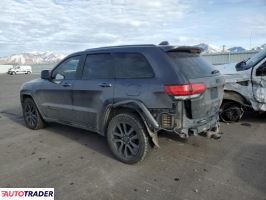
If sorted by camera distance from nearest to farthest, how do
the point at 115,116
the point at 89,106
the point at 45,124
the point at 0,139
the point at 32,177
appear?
the point at 32,177
the point at 115,116
the point at 89,106
the point at 0,139
the point at 45,124

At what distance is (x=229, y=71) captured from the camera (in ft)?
22.5

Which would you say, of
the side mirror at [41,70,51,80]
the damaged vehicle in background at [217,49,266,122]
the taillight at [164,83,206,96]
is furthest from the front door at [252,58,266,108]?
the side mirror at [41,70,51,80]

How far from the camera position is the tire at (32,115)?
6.89 m

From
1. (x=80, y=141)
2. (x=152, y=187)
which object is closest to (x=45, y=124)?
(x=80, y=141)

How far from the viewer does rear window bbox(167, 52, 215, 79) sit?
4.49m

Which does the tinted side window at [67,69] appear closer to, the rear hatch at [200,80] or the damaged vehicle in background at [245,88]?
the rear hatch at [200,80]

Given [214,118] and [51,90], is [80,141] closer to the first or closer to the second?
[51,90]

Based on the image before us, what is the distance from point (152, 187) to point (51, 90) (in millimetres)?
3252

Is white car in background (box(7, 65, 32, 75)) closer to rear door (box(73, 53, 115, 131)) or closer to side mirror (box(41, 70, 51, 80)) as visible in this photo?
side mirror (box(41, 70, 51, 80))

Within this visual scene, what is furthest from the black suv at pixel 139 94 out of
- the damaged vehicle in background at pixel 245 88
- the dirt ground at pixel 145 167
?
the damaged vehicle in background at pixel 245 88

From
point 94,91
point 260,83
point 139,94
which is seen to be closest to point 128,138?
point 139,94

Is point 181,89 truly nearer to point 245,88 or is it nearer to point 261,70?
point 245,88

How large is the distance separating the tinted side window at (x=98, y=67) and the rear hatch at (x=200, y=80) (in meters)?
1.11

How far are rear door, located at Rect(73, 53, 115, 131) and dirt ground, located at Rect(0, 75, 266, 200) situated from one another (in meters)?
0.61
